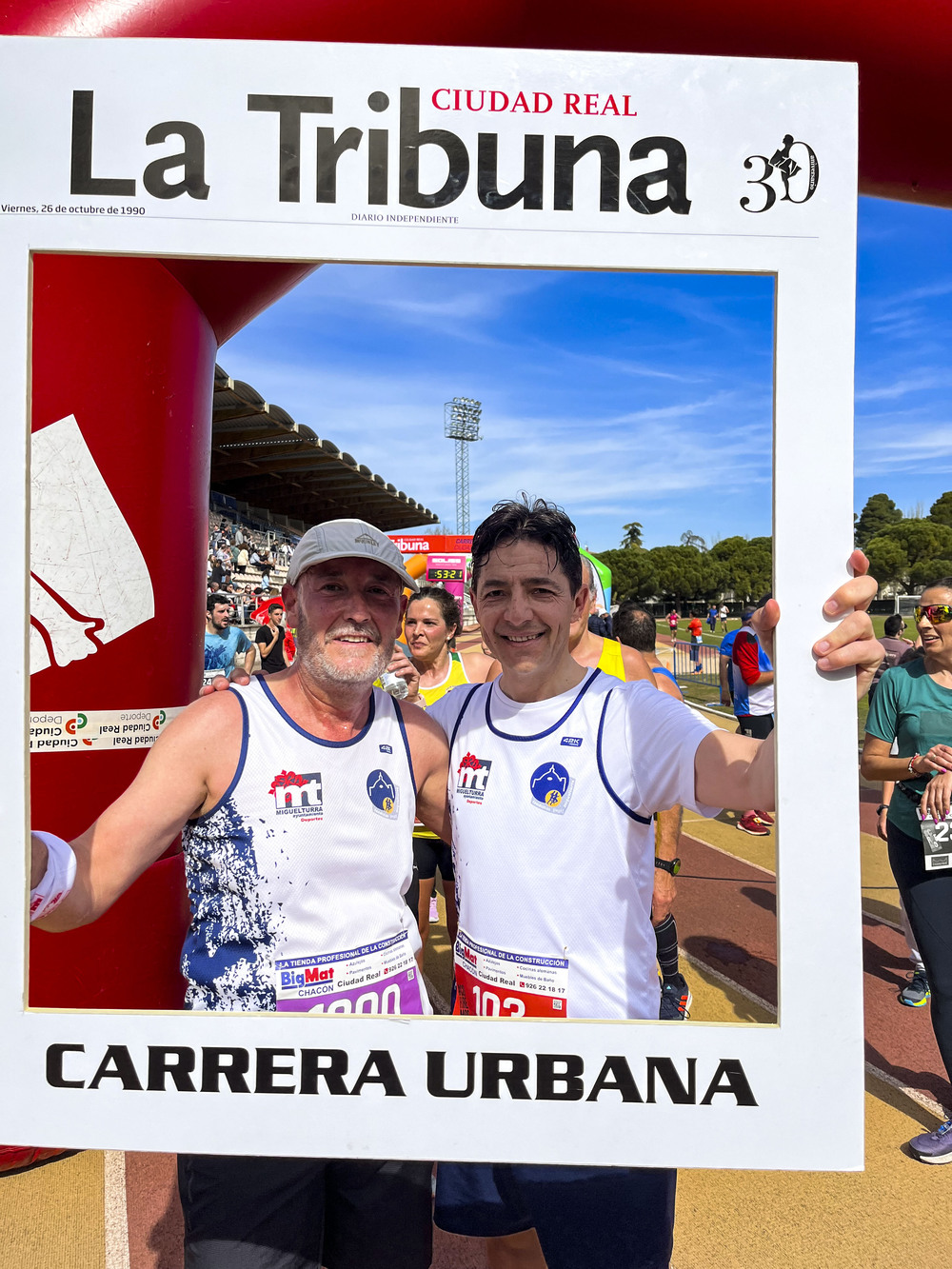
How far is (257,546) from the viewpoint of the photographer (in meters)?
5.25

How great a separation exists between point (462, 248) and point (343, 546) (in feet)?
2.20

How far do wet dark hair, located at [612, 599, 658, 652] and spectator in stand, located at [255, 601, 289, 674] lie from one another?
5.58ft

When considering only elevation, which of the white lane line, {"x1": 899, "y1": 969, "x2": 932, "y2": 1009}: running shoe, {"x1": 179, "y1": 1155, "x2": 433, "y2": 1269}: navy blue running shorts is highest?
{"x1": 179, "y1": 1155, "x2": 433, "y2": 1269}: navy blue running shorts

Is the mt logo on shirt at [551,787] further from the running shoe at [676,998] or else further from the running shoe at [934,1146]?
the running shoe at [934,1146]

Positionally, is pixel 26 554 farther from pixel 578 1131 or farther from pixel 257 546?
pixel 257 546

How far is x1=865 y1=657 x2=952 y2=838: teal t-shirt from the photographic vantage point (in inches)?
113

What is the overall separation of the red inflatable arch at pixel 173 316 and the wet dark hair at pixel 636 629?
202 cm

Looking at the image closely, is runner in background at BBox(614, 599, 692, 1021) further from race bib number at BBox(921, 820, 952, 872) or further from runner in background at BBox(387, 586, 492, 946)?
race bib number at BBox(921, 820, 952, 872)

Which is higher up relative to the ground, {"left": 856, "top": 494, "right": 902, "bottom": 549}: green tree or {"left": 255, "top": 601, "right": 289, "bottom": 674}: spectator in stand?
{"left": 856, "top": 494, "right": 902, "bottom": 549}: green tree

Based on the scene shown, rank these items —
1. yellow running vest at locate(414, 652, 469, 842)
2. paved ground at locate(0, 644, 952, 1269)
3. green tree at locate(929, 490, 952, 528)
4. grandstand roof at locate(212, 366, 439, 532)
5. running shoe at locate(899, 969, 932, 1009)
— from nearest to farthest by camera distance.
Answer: paved ground at locate(0, 644, 952, 1269) < grandstand roof at locate(212, 366, 439, 532) < running shoe at locate(899, 969, 932, 1009) < yellow running vest at locate(414, 652, 469, 842) < green tree at locate(929, 490, 952, 528)

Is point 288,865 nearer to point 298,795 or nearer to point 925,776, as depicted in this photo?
point 298,795

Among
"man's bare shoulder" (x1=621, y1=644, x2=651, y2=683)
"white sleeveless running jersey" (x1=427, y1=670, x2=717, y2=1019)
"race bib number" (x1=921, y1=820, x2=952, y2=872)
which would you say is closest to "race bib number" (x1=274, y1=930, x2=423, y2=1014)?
"white sleeveless running jersey" (x1=427, y1=670, x2=717, y2=1019)

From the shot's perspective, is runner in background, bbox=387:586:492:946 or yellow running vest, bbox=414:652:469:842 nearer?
runner in background, bbox=387:586:492:946

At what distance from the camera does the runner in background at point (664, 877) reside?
10.5ft
